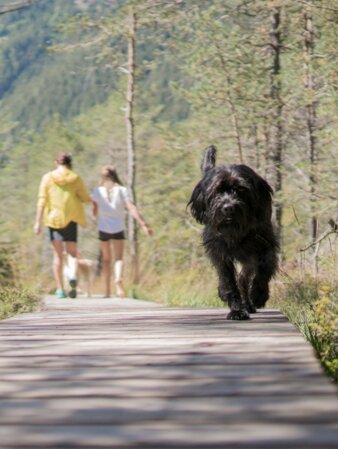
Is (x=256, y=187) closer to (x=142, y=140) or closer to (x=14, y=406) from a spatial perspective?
(x=14, y=406)

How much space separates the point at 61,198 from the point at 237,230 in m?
6.20

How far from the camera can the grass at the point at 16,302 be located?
9984 millimetres

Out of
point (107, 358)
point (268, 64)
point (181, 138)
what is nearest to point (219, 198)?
point (107, 358)

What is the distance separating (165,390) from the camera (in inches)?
156

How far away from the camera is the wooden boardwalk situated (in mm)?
3096

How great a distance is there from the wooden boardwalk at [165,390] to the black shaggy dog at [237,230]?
4.28 ft

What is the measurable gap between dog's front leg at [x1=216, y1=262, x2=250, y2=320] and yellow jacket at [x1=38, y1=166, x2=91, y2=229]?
19.6 feet

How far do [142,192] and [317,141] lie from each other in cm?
2788

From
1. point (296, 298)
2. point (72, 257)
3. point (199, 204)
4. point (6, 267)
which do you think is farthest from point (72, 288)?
point (199, 204)

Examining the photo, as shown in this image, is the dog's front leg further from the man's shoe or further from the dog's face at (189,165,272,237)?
the man's shoe

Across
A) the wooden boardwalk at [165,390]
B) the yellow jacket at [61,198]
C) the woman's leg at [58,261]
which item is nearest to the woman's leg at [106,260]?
the yellow jacket at [61,198]

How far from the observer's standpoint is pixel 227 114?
24516 millimetres

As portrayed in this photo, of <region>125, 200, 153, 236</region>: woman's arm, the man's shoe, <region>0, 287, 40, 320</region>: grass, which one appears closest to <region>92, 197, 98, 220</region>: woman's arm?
<region>125, 200, 153, 236</region>: woman's arm

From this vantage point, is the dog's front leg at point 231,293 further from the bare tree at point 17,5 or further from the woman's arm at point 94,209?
the woman's arm at point 94,209
